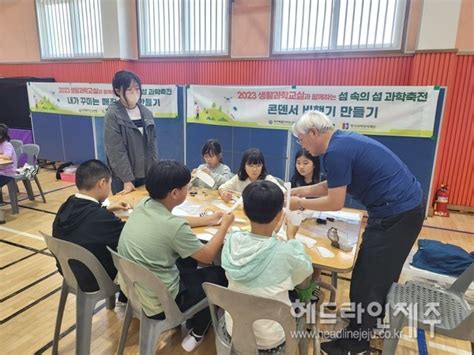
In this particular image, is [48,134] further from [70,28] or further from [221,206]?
[221,206]

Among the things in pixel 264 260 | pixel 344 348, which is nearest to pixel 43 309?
pixel 264 260

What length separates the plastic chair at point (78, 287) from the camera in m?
1.43

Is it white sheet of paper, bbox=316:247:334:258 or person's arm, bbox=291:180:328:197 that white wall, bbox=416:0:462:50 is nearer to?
person's arm, bbox=291:180:328:197

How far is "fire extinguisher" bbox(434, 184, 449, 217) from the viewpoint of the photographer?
3992mm

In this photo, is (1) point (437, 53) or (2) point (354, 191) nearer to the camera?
(2) point (354, 191)

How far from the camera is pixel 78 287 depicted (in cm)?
156

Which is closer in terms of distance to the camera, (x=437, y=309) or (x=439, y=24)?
(x=437, y=309)

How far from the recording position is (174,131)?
4652 mm

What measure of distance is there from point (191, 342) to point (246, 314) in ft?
2.91

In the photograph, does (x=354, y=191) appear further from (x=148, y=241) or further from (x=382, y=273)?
(x=148, y=241)

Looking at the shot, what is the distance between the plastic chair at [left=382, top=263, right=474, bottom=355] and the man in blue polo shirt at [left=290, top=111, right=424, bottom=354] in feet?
0.33

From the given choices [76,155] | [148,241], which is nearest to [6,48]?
[76,155]

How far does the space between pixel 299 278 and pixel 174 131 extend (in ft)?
12.4

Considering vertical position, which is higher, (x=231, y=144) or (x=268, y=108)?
(x=268, y=108)
